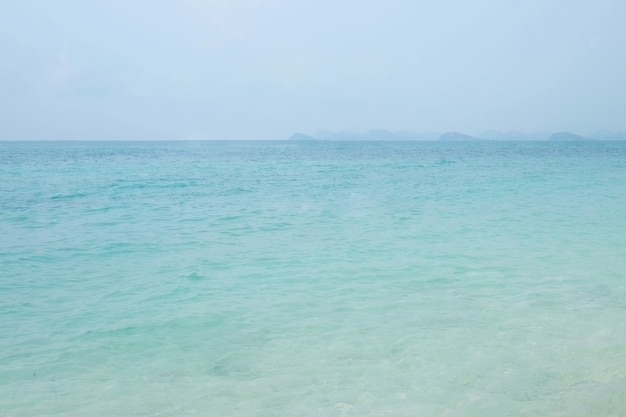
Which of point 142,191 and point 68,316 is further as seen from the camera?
point 142,191

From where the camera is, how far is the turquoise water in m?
5.27

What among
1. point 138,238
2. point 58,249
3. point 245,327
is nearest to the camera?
point 245,327

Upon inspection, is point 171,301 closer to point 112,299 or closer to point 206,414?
point 112,299

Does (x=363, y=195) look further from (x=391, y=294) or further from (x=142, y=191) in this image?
(x=391, y=294)

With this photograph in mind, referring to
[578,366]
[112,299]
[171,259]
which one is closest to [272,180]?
[171,259]

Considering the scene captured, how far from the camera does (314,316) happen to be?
768 cm

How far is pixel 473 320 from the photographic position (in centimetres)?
734

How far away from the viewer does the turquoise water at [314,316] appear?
527 centimetres

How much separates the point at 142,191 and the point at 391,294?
66.6 feet

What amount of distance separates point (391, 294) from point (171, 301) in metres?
3.73

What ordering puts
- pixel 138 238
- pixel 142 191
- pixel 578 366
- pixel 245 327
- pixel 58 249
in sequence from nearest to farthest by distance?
pixel 578 366 < pixel 245 327 < pixel 58 249 < pixel 138 238 < pixel 142 191

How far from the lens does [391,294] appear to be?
344 inches

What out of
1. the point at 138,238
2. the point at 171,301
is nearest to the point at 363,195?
the point at 138,238

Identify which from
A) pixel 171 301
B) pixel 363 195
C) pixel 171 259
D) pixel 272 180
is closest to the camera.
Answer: pixel 171 301
